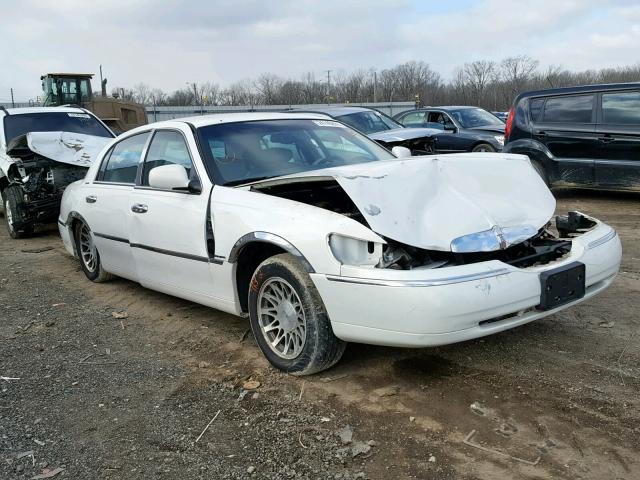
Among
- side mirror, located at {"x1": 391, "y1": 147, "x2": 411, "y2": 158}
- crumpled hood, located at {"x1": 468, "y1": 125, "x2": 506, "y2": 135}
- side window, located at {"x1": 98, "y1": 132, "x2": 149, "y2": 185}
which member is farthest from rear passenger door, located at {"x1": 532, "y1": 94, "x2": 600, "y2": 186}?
side window, located at {"x1": 98, "y1": 132, "x2": 149, "y2": 185}

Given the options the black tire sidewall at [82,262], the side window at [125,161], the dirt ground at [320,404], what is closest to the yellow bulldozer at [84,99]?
the black tire sidewall at [82,262]

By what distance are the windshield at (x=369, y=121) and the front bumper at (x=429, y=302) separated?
8.17 metres

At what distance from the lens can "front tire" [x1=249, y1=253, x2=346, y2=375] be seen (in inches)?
131

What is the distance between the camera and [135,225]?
15.5 ft

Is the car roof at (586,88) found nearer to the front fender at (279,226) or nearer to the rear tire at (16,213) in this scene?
the front fender at (279,226)

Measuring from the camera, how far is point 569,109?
9.02m

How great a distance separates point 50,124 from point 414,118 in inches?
339

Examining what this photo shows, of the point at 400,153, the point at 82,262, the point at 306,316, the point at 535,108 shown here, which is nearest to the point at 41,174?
the point at 82,262

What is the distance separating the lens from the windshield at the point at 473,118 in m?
13.5

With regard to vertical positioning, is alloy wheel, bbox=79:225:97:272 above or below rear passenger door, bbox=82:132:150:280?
below

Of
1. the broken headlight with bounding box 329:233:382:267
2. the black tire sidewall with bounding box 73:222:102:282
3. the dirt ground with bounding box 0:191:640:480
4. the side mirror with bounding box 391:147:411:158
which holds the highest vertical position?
the side mirror with bounding box 391:147:411:158

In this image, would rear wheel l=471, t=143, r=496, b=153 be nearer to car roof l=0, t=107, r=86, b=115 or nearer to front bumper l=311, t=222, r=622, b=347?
car roof l=0, t=107, r=86, b=115

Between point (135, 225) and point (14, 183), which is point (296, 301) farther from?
point (14, 183)

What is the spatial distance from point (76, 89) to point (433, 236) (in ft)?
81.2
